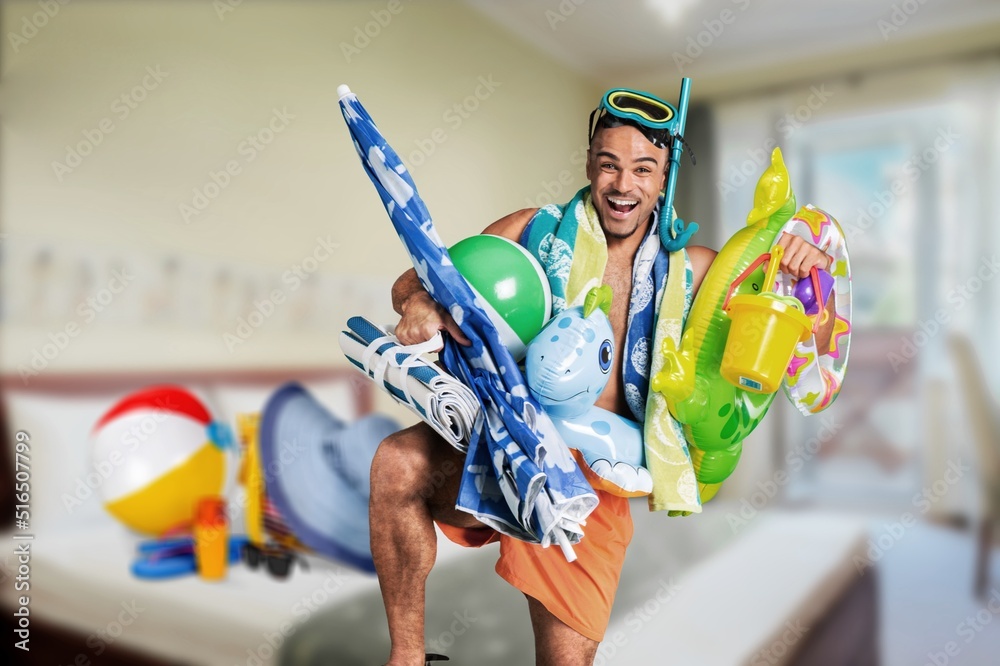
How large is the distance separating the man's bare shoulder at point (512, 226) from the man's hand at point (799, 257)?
41cm

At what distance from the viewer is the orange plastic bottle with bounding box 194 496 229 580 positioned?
2098 millimetres

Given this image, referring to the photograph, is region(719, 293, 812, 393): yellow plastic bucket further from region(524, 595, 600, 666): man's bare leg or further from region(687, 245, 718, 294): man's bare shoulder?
region(524, 595, 600, 666): man's bare leg

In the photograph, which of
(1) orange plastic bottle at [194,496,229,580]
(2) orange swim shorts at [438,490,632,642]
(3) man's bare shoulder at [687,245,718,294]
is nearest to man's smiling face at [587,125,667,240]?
(3) man's bare shoulder at [687,245,718,294]

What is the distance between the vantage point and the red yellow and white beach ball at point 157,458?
2.15 metres

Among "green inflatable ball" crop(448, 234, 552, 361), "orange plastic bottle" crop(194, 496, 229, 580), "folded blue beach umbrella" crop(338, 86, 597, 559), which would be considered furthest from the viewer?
"orange plastic bottle" crop(194, 496, 229, 580)

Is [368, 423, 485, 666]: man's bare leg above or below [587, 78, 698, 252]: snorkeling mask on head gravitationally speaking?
below

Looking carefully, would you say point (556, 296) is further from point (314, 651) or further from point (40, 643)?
point (40, 643)

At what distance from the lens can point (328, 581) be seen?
2.06 meters

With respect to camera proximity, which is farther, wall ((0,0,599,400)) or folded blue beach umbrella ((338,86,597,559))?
wall ((0,0,599,400))

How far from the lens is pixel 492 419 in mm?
1118

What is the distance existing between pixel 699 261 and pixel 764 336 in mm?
234

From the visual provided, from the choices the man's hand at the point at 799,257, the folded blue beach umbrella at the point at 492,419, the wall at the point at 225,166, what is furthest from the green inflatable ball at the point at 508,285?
the wall at the point at 225,166

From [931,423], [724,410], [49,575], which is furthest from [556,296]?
[931,423]

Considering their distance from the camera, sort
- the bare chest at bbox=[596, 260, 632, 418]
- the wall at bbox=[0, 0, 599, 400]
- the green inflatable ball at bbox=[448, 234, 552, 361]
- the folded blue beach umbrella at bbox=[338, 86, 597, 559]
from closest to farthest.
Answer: the folded blue beach umbrella at bbox=[338, 86, 597, 559], the green inflatable ball at bbox=[448, 234, 552, 361], the bare chest at bbox=[596, 260, 632, 418], the wall at bbox=[0, 0, 599, 400]
